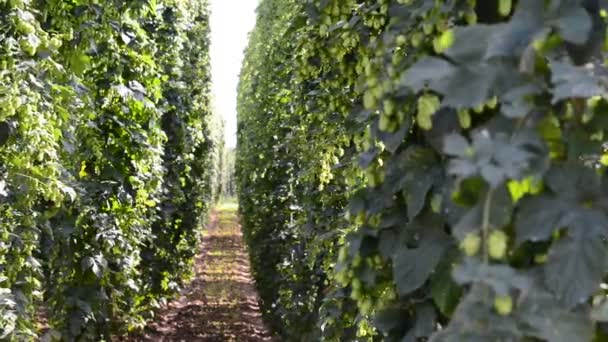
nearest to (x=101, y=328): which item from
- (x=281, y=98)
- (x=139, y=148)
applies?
(x=139, y=148)

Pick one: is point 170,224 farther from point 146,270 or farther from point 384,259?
point 384,259

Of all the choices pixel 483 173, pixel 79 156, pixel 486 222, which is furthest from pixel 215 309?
pixel 483 173

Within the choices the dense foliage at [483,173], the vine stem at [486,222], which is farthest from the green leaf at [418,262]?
the vine stem at [486,222]

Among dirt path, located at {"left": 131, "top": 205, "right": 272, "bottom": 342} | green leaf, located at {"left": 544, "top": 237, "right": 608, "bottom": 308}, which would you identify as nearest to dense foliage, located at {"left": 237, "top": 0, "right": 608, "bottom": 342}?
green leaf, located at {"left": 544, "top": 237, "right": 608, "bottom": 308}

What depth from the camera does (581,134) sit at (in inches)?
44.0

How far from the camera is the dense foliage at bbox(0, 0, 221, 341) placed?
9.39 feet

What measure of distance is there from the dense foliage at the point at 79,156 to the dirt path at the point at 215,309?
27.7 inches

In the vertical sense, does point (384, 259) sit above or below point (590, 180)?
below

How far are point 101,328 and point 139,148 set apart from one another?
5.74 feet

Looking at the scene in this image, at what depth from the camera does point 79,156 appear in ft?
15.4

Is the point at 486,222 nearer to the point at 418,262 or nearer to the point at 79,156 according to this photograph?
the point at 418,262

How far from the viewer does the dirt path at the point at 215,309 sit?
869 cm

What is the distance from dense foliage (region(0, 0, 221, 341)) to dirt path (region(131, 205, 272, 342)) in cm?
70

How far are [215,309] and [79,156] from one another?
6.14 m
